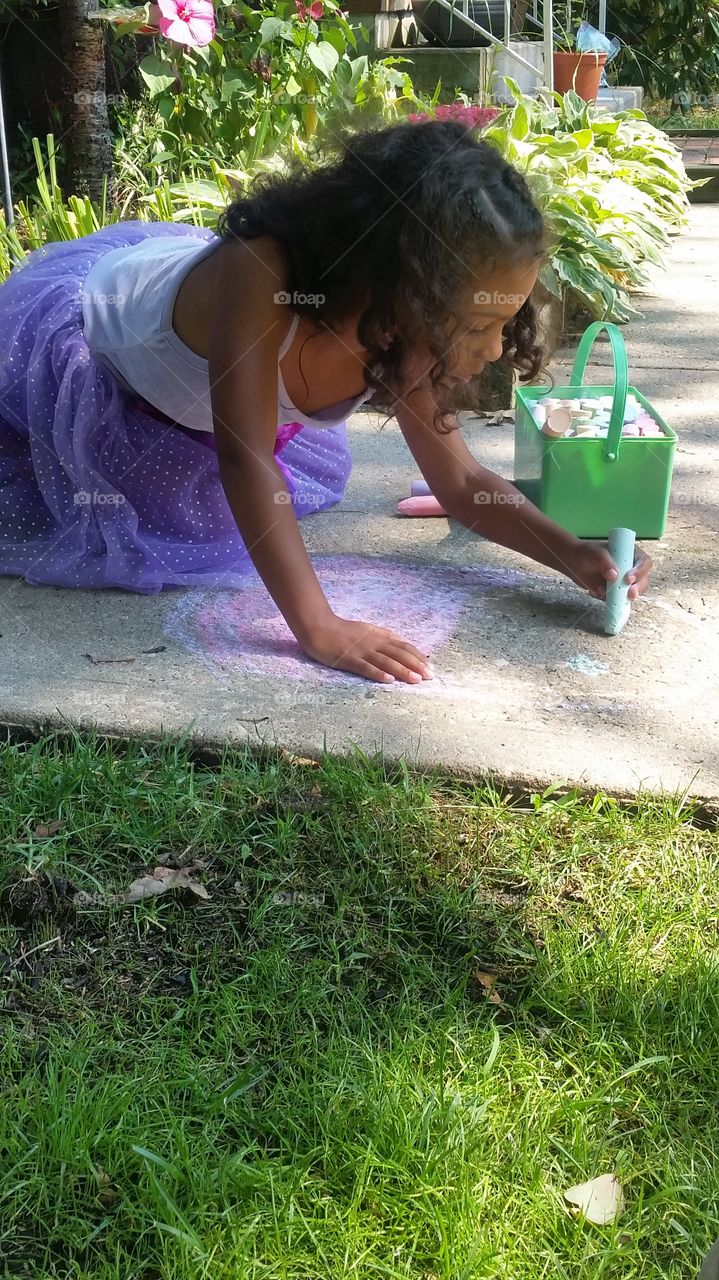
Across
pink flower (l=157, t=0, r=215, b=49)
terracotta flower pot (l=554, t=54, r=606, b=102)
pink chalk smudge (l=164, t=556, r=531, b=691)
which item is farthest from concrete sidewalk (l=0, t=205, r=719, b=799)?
terracotta flower pot (l=554, t=54, r=606, b=102)

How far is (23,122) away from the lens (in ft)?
19.4

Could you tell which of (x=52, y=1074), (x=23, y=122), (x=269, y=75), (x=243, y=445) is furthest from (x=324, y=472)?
(x=23, y=122)

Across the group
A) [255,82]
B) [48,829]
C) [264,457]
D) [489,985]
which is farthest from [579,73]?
[489,985]

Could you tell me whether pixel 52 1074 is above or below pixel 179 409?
below

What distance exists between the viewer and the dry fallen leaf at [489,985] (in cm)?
145

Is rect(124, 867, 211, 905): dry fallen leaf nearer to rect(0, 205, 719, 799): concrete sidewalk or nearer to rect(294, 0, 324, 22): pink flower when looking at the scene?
rect(0, 205, 719, 799): concrete sidewalk

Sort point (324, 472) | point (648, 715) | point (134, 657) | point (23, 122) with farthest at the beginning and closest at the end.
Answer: point (23, 122), point (324, 472), point (134, 657), point (648, 715)

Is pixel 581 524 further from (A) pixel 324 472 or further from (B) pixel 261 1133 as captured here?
(B) pixel 261 1133

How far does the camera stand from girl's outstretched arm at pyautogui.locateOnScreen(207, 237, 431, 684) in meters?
2.03

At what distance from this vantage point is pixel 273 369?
2.05 m

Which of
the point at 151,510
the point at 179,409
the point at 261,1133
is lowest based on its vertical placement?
the point at 261,1133

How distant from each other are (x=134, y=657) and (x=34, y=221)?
265 cm

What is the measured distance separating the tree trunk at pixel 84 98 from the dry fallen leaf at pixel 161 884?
3553 millimetres

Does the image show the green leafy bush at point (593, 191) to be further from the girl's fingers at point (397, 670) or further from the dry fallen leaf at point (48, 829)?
the dry fallen leaf at point (48, 829)
